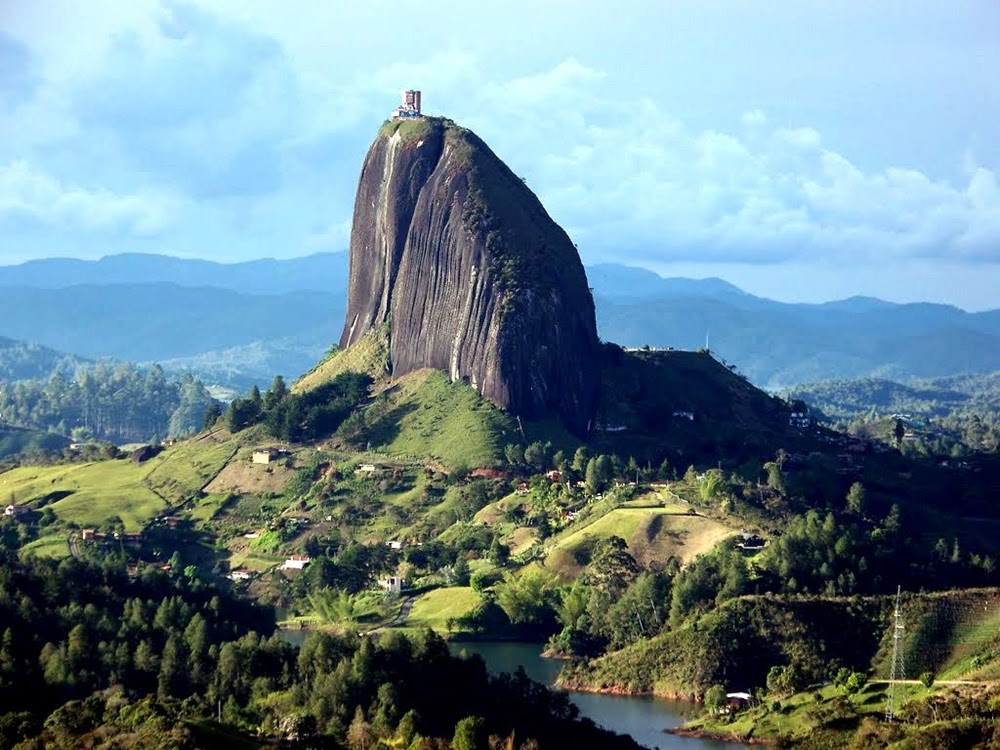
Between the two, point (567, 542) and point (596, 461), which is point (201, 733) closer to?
point (567, 542)

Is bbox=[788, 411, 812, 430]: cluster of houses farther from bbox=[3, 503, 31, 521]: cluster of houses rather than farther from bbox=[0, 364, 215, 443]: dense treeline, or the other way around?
bbox=[0, 364, 215, 443]: dense treeline

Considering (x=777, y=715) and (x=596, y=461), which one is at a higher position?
(x=596, y=461)

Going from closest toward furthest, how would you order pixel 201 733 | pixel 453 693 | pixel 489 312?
pixel 201 733
pixel 453 693
pixel 489 312

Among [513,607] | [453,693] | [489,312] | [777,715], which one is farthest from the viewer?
[489,312]

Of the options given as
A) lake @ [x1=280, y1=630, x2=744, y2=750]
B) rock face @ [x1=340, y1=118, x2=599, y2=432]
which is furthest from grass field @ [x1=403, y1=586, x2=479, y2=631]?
rock face @ [x1=340, y1=118, x2=599, y2=432]

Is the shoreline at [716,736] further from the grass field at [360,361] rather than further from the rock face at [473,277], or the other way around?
the grass field at [360,361]

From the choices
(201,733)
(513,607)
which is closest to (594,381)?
(513,607)

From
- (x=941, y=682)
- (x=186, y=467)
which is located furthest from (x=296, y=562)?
(x=941, y=682)

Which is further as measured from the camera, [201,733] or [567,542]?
[567,542]
